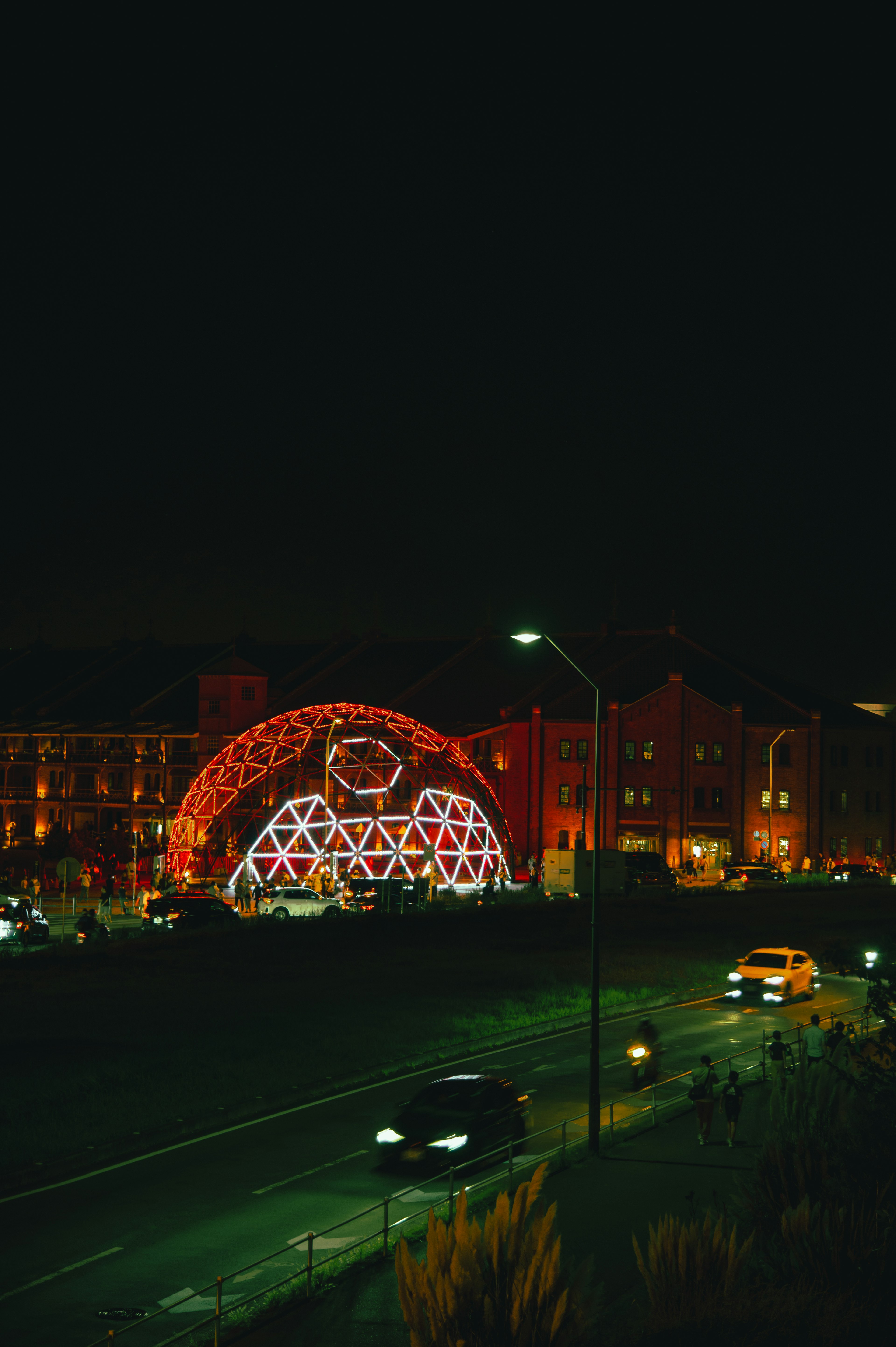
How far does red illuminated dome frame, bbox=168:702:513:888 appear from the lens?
60.2 metres

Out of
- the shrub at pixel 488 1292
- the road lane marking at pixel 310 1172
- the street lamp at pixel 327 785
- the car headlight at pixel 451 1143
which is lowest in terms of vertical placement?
the road lane marking at pixel 310 1172

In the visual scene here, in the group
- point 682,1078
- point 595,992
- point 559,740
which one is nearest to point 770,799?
point 559,740

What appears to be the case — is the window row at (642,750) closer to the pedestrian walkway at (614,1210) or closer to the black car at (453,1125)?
the pedestrian walkway at (614,1210)

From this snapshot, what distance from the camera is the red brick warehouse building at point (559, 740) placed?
71375mm

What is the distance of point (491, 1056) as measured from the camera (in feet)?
90.2

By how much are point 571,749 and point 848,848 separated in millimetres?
16536

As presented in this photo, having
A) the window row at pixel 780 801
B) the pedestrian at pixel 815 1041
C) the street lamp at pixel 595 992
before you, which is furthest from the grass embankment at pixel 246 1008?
the window row at pixel 780 801

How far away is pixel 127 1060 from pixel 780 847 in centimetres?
5349

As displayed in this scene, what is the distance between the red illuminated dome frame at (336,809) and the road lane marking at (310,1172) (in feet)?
127

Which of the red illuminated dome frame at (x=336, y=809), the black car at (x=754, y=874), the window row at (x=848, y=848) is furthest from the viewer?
the window row at (x=848, y=848)

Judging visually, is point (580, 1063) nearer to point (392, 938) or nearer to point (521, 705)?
point (392, 938)

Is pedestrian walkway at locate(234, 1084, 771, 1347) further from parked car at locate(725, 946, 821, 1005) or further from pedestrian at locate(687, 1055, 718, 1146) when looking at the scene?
parked car at locate(725, 946, 821, 1005)

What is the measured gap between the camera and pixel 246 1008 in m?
31.1

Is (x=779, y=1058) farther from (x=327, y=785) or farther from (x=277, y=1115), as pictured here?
(x=327, y=785)
